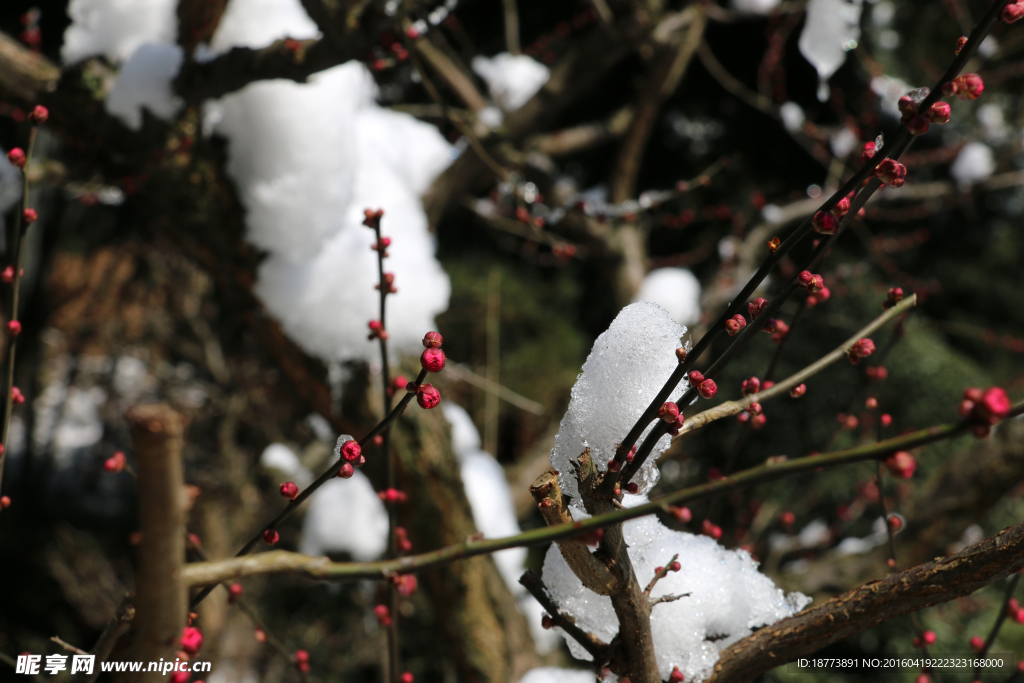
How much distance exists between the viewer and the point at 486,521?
1.61 metres

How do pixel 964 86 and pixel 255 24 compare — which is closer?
pixel 964 86

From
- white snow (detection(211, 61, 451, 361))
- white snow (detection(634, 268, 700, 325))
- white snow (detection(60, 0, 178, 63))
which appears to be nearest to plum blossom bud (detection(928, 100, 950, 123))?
white snow (detection(211, 61, 451, 361))

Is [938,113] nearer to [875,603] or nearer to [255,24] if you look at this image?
[875,603]

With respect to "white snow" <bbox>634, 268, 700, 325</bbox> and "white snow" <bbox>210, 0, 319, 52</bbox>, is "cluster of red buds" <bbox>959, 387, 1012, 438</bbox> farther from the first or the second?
"white snow" <bbox>634, 268, 700, 325</bbox>

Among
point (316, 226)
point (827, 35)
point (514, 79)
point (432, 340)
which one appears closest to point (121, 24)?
point (316, 226)

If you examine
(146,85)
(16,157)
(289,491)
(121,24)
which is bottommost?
(289,491)

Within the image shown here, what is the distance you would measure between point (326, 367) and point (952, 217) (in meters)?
3.22

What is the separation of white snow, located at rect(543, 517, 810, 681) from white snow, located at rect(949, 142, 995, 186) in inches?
102

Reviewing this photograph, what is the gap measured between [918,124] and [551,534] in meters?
0.34

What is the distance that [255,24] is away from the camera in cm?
124

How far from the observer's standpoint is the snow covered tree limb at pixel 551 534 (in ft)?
1.08

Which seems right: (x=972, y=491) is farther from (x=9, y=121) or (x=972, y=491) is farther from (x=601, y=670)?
(x=9, y=121)

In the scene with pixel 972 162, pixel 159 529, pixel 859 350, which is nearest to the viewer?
pixel 159 529

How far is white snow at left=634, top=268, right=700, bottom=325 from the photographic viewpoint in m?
1.82
